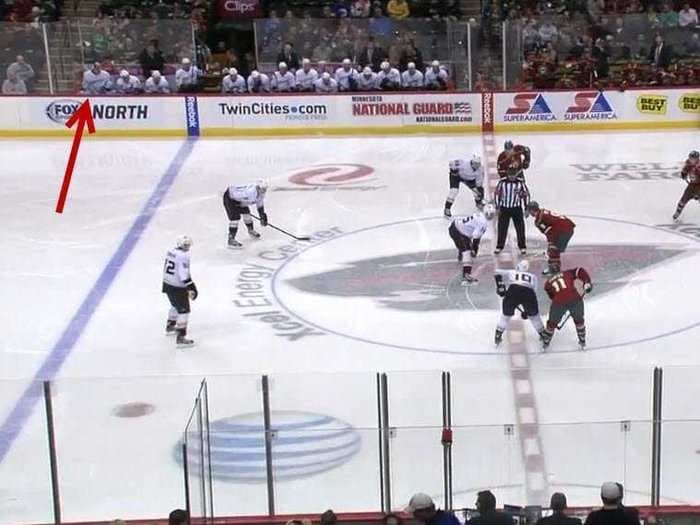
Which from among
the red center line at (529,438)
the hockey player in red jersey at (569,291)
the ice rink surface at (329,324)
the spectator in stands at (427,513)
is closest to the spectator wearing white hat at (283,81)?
the ice rink surface at (329,324)

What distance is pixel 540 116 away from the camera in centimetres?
1830

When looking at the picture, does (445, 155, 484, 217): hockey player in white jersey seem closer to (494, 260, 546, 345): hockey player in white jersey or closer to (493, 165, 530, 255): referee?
(493, 165, 530, 255): referee

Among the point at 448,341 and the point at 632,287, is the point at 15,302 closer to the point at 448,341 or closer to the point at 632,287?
the point at 448,341

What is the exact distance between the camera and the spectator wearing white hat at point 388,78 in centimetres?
1848

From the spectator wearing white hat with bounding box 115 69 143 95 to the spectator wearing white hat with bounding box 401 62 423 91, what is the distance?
423cm

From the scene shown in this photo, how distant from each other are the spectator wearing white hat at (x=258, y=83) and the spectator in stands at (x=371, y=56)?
1.57 metres

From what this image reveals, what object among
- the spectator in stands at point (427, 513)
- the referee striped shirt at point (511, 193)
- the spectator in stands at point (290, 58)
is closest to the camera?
the spectator in stands at point (427, 513)

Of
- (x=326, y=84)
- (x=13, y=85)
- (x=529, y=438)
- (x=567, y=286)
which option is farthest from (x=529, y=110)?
Answer: (x=529, y=438)

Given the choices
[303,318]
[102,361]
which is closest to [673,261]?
[303,318]

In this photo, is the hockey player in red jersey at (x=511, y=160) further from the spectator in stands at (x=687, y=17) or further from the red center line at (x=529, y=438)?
the spectator in stands at (x=687, y=17)

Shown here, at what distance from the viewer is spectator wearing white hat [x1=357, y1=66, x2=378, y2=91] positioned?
18.4 meters

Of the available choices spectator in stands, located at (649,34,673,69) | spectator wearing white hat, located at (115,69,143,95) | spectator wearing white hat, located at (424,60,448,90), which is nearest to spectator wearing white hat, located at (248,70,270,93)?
spectator wearing white hat, located at (115,69,143,95)

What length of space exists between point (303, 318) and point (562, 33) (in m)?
10.4

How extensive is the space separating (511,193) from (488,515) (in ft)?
23.0
